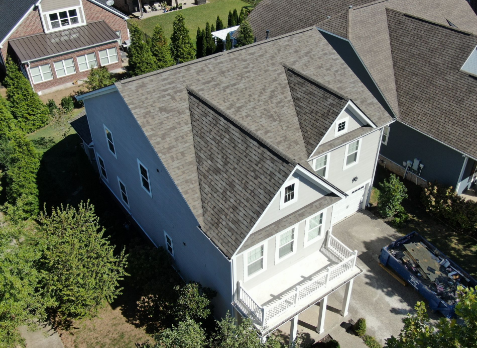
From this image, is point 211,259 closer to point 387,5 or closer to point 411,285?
point 411,285

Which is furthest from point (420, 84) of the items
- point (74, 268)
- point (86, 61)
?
point (86, 61)

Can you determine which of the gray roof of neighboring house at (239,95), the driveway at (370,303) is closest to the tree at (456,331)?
the driveway at (370,303)

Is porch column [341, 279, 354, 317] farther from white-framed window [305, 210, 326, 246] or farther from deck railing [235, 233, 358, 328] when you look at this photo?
white-framed window [305, 210, 326, 246]

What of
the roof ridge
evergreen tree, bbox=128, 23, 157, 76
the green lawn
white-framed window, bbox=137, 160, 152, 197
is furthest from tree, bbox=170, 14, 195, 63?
white-framed window, bbox=137, 160, 152, 197

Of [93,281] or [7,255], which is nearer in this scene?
[7,255]

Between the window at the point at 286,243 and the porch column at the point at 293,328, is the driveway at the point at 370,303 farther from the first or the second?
the window at the point at 286,243

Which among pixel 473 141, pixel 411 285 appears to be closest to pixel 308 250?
pixel 411 285
